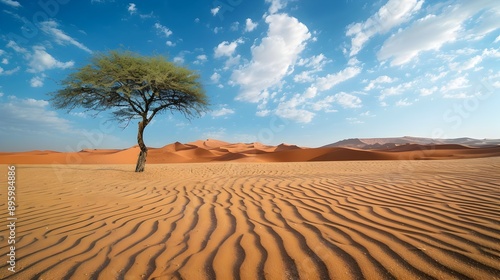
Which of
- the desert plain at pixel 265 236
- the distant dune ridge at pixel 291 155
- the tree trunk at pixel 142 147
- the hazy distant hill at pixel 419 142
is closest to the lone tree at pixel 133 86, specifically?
the tree trunk at pixel 142 147

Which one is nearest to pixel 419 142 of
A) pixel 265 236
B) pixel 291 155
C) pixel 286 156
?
pixel 291 155

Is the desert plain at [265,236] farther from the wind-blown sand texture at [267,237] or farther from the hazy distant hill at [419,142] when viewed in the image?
the hazy distant hill at [419,142]

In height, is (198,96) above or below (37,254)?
above

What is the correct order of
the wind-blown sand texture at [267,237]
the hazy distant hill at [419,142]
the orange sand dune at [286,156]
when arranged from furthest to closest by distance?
1. the hazy distant hill at [419,142]
2. the orange sand dune at [286,156]
3. the wind-blown sand texture at [267,237]

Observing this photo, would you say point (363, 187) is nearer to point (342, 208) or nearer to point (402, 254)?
point (342, 208)

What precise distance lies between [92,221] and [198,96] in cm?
876

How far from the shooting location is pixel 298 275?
6.04ft

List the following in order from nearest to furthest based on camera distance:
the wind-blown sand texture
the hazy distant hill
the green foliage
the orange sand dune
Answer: the wind-blown sand texture < the green foliage < the orange sand dune < the hazy distant hill

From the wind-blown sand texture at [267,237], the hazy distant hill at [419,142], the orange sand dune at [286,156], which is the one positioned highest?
the hazy distant hill at [419,142]

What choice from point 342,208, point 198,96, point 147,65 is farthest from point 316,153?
point 342,208

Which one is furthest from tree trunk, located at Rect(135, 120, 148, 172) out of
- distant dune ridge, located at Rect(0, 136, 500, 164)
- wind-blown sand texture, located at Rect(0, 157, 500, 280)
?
distant dune ridge, located at Rect(0, 136, 500, 164)

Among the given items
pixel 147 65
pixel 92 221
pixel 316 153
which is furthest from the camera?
pixel 316 153

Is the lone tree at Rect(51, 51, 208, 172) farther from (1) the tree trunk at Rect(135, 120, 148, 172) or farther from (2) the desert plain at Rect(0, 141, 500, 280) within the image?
(2) the desert plain at Rect(0, 141, 500, 280)

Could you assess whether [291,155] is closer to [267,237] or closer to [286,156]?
[286,156]
